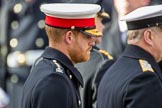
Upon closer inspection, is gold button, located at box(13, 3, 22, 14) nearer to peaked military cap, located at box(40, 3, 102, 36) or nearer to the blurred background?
the blurred background

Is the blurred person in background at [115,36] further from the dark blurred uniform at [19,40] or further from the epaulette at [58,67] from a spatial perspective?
the epaulette at [58,67]

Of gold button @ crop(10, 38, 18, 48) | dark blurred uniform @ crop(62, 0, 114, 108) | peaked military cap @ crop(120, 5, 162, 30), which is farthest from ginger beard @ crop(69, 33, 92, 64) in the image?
gold button @ crop(10, 38, 18, 48)

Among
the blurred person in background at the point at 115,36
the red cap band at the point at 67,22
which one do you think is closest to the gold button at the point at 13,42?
the blurred person in background at the point at 115,36

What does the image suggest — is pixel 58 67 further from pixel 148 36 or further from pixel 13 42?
pixel 13 42

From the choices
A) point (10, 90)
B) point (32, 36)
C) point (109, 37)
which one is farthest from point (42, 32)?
point (109, 37)

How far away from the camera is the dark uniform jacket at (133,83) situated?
4.08 m

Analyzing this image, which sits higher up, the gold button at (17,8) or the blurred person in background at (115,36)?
the gold button at (17,8)

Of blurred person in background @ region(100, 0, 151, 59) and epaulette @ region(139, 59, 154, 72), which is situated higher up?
epaulette @ region(139, 59, 154, 72)

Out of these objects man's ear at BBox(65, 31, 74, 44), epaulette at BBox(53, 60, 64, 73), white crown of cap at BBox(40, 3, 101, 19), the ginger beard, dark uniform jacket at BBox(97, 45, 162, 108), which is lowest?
dark uniform jacket at BBox(97, 45, 162, 108)

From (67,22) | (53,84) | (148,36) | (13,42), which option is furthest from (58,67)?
(13,42)

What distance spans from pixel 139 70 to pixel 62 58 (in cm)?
50

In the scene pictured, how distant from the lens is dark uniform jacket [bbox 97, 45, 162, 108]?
408 cm

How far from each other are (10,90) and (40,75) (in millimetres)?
1506

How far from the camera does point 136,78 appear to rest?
164 inches
